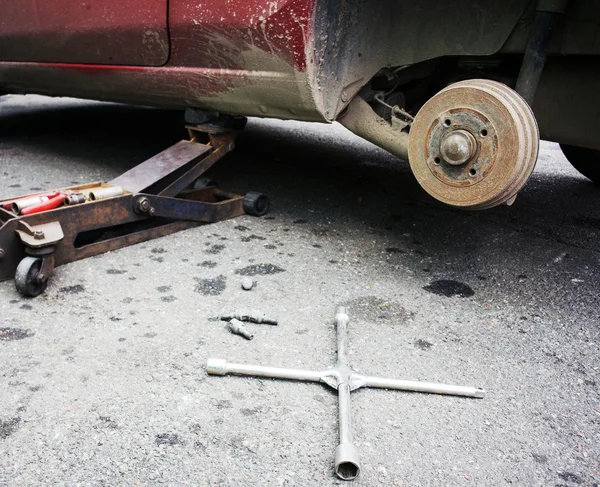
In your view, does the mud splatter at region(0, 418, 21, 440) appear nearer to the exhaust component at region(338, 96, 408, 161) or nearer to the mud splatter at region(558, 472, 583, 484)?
the mud splatter at region(558, 472, 583, 484)

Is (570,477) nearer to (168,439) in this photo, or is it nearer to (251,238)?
(168,439)

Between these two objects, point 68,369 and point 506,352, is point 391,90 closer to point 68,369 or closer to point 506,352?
point 506,352

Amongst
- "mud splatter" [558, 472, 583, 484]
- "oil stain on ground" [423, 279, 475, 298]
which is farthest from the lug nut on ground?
"mud splatter" [558, 472, 583, 484]

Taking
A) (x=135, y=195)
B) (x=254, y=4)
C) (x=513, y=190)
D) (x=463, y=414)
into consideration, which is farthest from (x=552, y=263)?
(x=135, y=195)

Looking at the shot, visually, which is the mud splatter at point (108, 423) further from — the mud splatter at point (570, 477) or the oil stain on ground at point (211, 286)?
the mud splatter at point (570, 477)

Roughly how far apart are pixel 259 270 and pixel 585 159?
2.18 metres

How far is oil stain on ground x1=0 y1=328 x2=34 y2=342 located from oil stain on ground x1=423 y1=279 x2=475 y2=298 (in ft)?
4.26

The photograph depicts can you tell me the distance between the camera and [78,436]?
3.92ft

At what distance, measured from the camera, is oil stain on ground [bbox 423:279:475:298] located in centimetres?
193

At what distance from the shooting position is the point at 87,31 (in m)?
2.49

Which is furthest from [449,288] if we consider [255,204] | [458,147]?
[255,204]

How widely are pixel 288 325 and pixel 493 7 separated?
127 cm

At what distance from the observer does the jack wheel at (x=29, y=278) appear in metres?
1.73

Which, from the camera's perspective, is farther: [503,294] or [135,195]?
[135,195]
